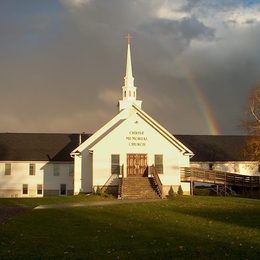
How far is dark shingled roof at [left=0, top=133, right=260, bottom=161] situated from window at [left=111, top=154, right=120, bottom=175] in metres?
12.3

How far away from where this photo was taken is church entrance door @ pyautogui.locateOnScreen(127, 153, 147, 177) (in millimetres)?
45562

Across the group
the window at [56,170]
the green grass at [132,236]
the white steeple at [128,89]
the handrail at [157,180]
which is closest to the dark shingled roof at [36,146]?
the window at [56,170]

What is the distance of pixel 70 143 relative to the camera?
198 ft

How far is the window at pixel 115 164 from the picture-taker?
148ft

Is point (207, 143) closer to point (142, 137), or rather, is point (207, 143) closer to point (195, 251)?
point (142, 137)

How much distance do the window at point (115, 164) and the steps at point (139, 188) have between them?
2188 millimetres

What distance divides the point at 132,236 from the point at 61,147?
143 ft

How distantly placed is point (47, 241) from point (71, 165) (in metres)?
41.0

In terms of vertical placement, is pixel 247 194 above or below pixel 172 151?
below

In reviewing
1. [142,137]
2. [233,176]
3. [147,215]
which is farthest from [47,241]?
[233,176]

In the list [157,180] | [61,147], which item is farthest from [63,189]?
[157,180]

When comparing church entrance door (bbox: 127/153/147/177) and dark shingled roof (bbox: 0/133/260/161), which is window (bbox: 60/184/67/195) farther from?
church entrance door (bbox: 127/153/147/177)

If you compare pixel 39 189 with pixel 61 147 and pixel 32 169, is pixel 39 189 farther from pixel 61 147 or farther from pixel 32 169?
pixel 61 147

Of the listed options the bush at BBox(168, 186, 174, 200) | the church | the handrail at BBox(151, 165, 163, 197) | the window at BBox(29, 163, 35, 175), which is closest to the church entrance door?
the church
